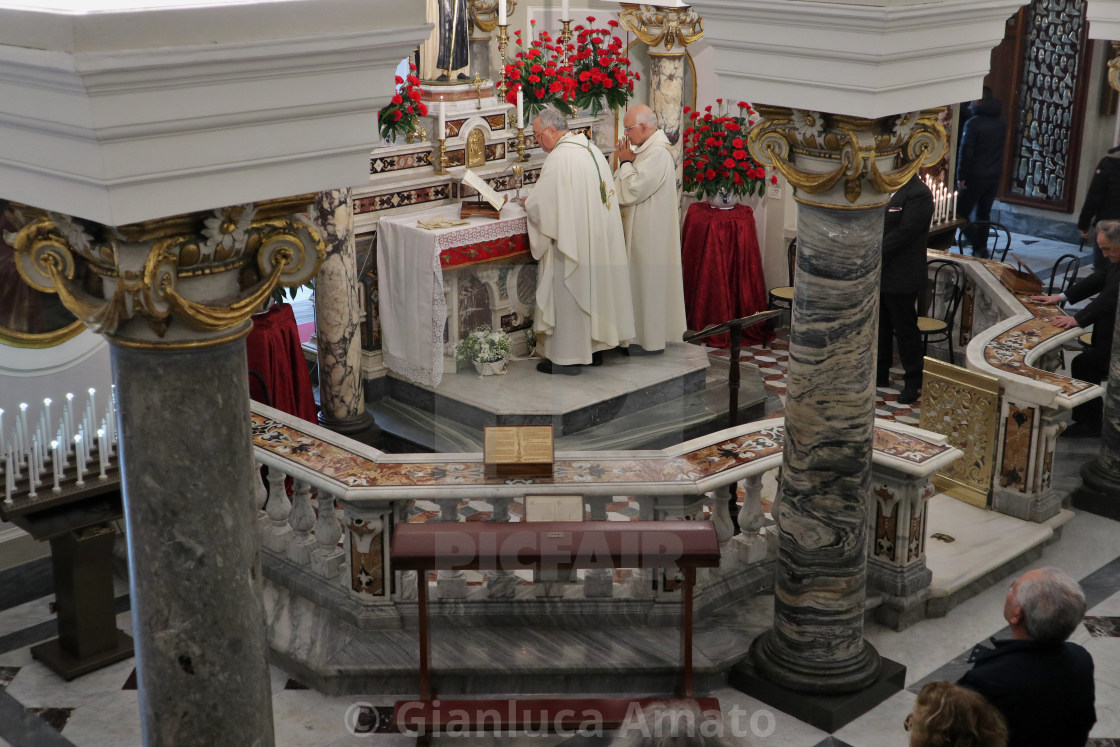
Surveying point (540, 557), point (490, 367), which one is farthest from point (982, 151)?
point (540, 557)

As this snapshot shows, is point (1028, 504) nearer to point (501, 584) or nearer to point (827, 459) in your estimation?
point (827, 459)

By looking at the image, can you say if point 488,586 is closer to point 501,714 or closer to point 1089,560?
point 501,714

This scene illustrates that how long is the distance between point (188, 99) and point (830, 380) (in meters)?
2.93

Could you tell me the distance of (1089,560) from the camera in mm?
6789

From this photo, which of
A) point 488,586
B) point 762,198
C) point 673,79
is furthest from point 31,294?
point 762,198

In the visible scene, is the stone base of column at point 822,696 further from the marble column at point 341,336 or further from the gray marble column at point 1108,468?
the marble column at point 341,336

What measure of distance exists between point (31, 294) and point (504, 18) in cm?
424

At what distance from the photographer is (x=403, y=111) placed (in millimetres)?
8547

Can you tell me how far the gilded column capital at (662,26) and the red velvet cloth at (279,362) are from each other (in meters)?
3.86

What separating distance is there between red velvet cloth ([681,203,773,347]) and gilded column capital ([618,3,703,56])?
1.21 metres

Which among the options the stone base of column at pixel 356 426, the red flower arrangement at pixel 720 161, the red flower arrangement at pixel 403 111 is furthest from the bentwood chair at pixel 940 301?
the stone base of column at pixel 356 426

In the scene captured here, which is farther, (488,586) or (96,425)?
(96,425)

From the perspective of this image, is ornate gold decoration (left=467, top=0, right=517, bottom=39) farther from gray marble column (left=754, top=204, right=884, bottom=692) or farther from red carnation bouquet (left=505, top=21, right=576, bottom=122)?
gray marble column (left=754, top=204, right=884, bottom=692)

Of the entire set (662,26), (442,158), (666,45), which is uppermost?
(662,26)
